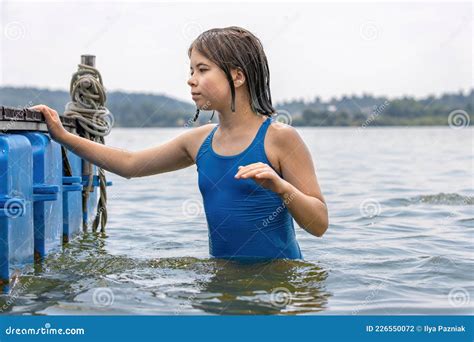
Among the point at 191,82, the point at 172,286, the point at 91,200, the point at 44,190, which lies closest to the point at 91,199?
the point at 91,200

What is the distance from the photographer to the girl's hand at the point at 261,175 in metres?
3.93

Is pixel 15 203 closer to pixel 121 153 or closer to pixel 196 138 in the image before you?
pixel 121 153

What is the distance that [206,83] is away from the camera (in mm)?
4723

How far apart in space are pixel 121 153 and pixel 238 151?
0.87 m

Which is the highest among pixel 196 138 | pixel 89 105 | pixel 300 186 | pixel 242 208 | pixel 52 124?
pixel 89 105

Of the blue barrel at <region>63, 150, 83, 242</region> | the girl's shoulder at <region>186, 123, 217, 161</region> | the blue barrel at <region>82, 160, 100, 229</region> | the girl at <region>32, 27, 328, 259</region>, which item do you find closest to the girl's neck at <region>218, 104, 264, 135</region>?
the girl at <region>32, 27, 328, 259</region>

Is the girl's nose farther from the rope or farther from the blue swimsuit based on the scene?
the rope

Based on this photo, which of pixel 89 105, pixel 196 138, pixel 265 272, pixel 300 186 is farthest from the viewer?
pixel 89 105

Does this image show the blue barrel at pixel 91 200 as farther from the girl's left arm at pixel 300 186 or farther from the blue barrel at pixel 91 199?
the girl's left arm at pixel 300 186

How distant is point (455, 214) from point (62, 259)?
5231mm

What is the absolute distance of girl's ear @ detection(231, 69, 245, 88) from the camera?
4.79 meters

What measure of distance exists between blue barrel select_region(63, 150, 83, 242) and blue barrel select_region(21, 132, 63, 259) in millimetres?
287

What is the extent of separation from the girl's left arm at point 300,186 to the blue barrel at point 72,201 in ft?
6.24
